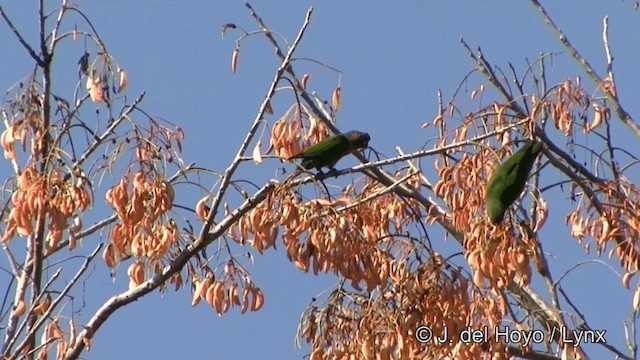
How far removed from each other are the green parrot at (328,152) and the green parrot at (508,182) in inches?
24.1

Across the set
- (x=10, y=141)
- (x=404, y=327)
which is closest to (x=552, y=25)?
(x=404, y=327)

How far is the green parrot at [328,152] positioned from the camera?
4.61 meters

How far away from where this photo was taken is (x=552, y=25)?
5918 millimetres

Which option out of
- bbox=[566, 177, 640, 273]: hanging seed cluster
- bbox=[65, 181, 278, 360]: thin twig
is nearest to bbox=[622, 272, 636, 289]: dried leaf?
bbox=[566, 177, 640, 273]: hanging seed cluster

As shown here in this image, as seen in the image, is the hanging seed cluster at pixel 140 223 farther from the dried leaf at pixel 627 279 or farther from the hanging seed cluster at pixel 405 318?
the dried leaf at pixel 627 279

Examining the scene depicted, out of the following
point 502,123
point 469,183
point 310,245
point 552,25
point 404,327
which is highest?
point 552,25

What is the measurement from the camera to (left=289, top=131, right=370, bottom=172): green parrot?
15.1ft

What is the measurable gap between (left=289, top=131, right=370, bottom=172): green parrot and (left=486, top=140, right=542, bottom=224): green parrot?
0.61 metres

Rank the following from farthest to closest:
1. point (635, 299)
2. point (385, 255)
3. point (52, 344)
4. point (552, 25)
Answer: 1. point (552, 25)
2. point (635, 299)
3. point (385, 255)
4. point (52, 344)

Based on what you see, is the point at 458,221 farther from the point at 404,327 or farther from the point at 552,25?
the point at 552,25

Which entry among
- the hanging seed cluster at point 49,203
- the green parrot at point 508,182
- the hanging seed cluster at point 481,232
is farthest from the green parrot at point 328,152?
the hanging seed cluster at point 49,203

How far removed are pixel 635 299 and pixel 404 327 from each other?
1124mm

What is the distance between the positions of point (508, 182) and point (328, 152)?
69 cm

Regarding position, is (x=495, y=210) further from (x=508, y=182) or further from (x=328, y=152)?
(x=328, y=152)
